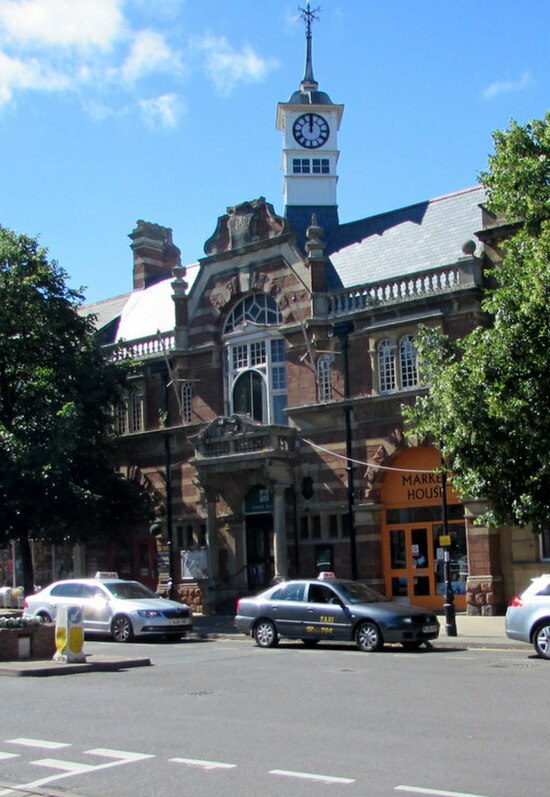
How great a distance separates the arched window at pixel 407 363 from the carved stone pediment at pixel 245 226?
242 inches

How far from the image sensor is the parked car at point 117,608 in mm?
23406

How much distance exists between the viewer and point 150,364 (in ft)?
119

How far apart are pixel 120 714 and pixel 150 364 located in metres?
25.1

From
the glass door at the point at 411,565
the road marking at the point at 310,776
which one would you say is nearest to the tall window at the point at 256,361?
the glass door at the point at 411,565

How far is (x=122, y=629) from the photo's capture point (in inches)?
928

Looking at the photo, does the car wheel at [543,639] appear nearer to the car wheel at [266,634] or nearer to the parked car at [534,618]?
the parked car at [534,618]

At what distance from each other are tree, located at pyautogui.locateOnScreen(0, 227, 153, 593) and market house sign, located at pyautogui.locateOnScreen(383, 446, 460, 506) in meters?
8.77

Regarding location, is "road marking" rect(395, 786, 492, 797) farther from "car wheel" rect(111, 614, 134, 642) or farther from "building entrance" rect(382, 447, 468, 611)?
"building entrance" rect(382, 447, 468, 611)

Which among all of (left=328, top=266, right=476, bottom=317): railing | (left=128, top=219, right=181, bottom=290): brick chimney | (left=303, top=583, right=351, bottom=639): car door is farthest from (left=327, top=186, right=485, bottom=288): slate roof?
(left=303, top=583, right=351, bottom=639): car door

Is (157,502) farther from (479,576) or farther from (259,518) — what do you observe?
(479,576)

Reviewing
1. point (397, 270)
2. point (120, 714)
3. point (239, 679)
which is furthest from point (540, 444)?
point (397, 270)

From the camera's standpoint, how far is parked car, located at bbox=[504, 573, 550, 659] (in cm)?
1747

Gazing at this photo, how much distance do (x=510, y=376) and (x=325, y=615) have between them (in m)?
5.90

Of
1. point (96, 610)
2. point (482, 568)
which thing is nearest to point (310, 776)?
point (96, 610)
